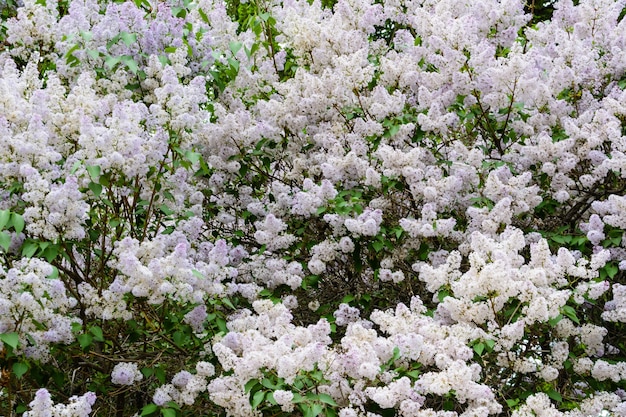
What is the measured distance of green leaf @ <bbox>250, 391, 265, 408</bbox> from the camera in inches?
121

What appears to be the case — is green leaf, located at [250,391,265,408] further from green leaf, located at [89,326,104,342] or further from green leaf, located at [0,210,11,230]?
green leaf, located at [0,210,11,230]

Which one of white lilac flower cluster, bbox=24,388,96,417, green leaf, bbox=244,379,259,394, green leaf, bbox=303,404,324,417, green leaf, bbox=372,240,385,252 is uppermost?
green leaf, bbox=372,240,385,252

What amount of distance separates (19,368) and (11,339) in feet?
0.91

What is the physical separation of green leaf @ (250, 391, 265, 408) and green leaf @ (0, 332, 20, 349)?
0.97 metres

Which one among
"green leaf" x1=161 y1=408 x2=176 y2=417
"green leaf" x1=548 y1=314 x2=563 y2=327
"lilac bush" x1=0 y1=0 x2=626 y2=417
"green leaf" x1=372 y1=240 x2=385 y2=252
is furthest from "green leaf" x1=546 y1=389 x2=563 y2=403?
"green leaf" x1=161 y1=408 x2=176 y2=417

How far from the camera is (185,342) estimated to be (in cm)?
400

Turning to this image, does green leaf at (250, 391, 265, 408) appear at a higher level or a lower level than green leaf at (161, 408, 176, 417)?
lower

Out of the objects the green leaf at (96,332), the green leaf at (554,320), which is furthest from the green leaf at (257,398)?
the green leaf at (554,320)

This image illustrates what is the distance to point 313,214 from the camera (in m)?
4.52

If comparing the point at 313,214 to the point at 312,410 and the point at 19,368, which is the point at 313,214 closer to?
the point at 312,410

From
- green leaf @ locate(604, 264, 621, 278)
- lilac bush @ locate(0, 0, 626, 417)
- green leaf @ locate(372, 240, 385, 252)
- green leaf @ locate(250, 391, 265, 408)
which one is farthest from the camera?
green leaf @ locate(372, 240, 385, 252)

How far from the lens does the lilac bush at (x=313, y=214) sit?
11.2ft

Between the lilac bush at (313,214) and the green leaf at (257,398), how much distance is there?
0.12 feet

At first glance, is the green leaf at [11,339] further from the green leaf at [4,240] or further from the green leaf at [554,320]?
the green leaf at [554,320]
